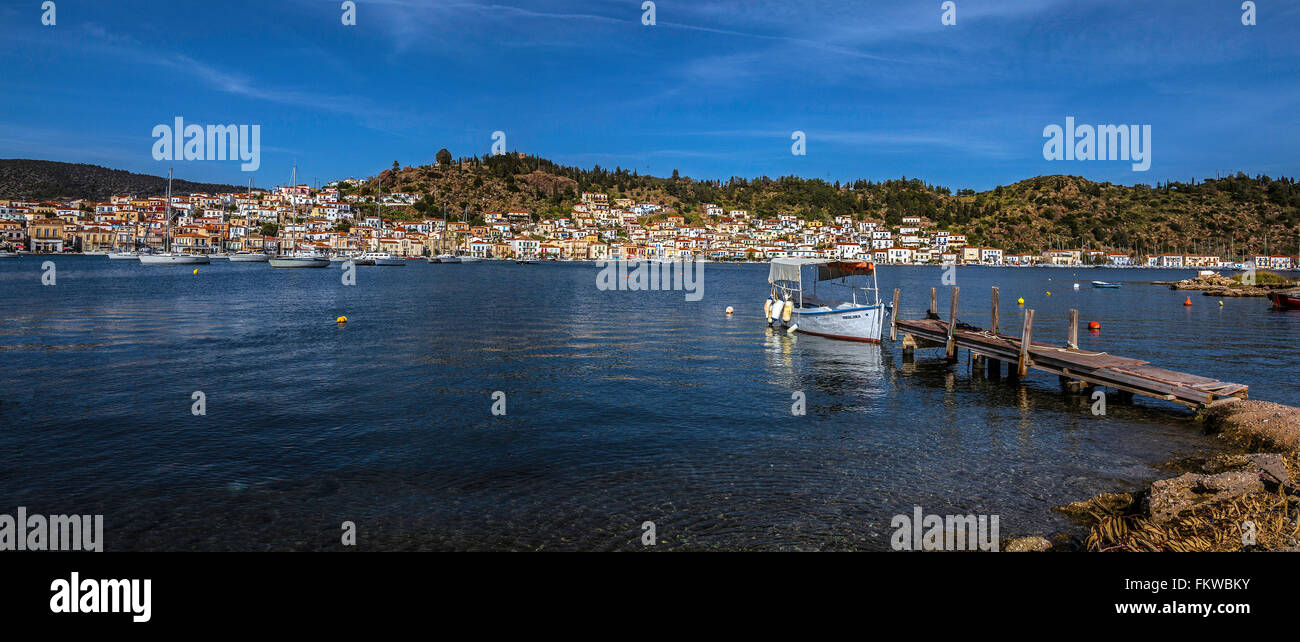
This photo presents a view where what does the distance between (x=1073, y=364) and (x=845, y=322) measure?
11685 millimetres

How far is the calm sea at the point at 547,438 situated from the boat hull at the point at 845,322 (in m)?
0.96

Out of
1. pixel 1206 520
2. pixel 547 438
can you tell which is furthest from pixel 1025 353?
pixel 547 438

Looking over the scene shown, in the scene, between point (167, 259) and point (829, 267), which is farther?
point (167, 259)

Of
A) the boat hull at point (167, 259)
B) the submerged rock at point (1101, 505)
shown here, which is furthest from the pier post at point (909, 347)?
the boat hull at point (167, 259)

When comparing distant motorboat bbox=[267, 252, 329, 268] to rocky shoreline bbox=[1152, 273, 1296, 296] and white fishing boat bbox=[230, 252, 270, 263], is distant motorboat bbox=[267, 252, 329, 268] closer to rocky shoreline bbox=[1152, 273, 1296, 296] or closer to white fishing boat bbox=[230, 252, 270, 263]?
white fishing boat bbox=[230, 252, 270, 263]

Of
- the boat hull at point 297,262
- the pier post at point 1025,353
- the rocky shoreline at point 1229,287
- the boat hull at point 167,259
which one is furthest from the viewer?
the boat hull at point 167,259

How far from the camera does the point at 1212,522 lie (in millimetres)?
8273

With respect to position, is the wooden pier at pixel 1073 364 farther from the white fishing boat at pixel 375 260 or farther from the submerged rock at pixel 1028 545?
the white fishing boat at pixel 375 260

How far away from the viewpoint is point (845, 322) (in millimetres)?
30156

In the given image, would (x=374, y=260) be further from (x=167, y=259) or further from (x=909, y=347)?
(x=909, y=347)

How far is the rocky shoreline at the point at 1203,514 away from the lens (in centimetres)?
785
